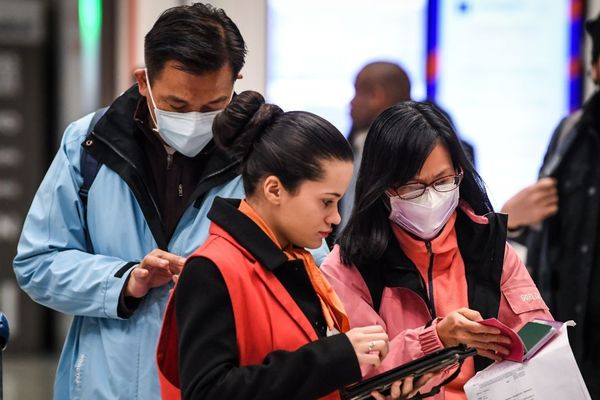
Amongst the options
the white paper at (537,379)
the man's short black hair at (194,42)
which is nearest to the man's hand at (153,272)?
the man's short black hair at (194,42)

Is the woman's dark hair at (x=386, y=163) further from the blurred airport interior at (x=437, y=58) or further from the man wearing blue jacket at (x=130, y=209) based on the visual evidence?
the blurred airport interior at (x=437, y=58)

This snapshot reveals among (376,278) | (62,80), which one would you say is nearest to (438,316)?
(376,278)

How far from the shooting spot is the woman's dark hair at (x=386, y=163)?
2385 mm

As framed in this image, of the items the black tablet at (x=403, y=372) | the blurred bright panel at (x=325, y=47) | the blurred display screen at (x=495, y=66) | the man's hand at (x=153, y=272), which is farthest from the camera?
the blurred display screen at (x=495, y=66)

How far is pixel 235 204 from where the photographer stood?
6.75 ft

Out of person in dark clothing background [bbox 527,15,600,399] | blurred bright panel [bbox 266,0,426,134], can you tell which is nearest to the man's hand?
person in dark clothing background [bbox 527,15,600,399]

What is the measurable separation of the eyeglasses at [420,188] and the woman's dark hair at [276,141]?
371mm

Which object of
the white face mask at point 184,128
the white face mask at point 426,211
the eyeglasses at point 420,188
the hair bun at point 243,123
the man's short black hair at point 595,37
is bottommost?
the white face mask at point 426,211

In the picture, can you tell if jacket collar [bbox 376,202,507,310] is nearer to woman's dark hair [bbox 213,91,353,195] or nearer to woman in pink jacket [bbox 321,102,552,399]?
woman in pink jacket [bbox 321,102,552,399]

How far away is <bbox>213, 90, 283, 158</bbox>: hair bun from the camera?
207cm

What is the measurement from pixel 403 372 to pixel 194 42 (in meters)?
0.97

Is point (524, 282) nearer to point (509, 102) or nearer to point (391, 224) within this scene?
point (391, 224)

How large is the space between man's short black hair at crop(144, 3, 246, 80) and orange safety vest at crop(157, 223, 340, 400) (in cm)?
58

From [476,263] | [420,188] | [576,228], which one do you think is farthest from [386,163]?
[576,228]
